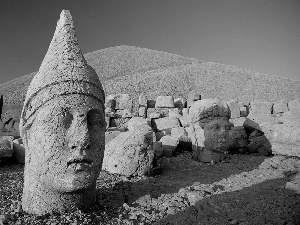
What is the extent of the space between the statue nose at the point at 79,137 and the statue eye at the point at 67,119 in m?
0.06

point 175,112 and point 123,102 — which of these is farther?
point 123,102

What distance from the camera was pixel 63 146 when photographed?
330 centimetres

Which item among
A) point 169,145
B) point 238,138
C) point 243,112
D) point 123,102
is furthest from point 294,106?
point 123,102

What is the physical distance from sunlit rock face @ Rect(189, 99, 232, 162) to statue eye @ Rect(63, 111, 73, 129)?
5.10m

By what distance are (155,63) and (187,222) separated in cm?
3784

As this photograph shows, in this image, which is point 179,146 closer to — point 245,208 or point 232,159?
point 232,159

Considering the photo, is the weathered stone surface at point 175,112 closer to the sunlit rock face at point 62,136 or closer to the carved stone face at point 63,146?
the sunlit rock face at point 62,136

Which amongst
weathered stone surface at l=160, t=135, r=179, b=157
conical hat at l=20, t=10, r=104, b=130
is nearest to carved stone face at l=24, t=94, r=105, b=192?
conical hat at l=20, t=10, r=104, b=130

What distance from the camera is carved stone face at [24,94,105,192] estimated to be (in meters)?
3.26

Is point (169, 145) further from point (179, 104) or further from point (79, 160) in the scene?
point (79, 160)

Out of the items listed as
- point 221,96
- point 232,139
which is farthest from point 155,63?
point 232,139

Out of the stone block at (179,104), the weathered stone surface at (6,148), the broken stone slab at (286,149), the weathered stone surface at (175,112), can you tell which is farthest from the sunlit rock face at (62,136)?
the stone block at (179,104)

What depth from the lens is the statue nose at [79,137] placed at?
10.8 ft

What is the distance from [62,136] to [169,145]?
18.9 feet
